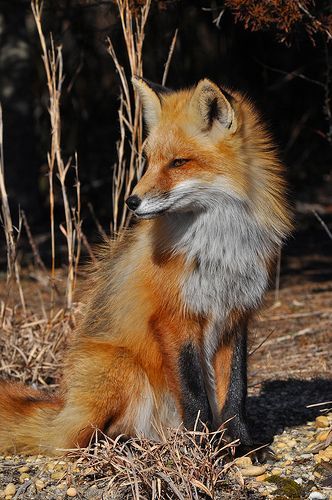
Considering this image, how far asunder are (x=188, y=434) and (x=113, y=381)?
1.64 feet

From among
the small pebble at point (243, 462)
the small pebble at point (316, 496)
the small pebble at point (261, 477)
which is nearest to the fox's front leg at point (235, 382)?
the small pebble at point (243, 462)

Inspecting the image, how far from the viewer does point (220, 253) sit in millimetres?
4520

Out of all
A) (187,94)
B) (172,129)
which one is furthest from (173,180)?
(187,94)

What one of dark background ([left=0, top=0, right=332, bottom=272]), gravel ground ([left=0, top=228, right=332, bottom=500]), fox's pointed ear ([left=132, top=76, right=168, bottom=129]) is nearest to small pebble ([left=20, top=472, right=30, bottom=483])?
gravel ground ([left=0, top=228, right=332, bottom=500])

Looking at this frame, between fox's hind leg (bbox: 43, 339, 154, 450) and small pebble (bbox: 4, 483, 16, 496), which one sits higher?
fox's hind leg (bbox: 43, 339, 154, 450)

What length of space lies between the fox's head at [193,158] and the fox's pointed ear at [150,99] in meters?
0.11

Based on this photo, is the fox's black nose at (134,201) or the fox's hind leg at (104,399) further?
the fox's hind leg at (104,399)

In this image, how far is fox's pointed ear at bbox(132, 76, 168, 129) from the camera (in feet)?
15.3

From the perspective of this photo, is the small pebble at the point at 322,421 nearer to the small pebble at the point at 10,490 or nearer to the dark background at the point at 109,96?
the small pebble at the point at 10,490

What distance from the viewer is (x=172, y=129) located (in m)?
4.48

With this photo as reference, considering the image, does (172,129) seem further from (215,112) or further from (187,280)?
(187,280)

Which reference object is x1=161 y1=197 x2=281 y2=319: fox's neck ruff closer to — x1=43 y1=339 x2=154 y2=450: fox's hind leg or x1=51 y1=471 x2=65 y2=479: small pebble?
x1=43 y1=339 x2=154 y2=450: fox's hind leg

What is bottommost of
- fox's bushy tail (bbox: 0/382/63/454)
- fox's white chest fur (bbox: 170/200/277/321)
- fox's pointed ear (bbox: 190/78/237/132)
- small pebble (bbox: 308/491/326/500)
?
small pebble (bbox: 308/491/326/500)

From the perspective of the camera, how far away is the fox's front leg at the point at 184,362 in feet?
14.6
